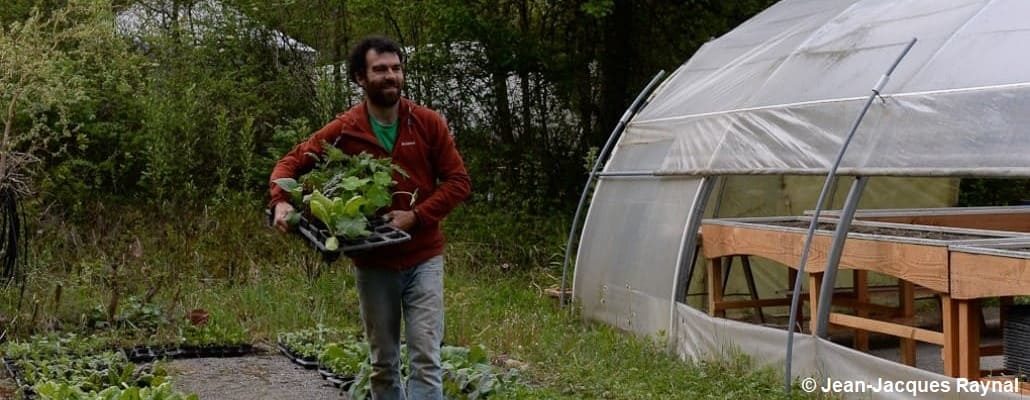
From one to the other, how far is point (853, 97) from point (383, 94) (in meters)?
3.21

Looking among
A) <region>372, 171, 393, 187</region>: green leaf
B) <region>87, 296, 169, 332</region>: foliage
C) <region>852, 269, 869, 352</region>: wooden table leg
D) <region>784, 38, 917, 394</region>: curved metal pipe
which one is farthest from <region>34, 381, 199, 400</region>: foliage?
<region>852, 269, 869, 352</region>: wooden table leg

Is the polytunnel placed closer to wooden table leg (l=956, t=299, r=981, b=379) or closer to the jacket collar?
wooden table leg (l=956, t=299, r=981, b=379)

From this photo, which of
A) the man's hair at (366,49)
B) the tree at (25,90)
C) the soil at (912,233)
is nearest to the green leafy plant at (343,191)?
the man's hair at (366,49)

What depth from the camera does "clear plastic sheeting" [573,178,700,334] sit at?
8656 mm

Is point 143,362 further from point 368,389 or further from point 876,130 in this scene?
point 876,130

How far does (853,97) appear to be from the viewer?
7078mm

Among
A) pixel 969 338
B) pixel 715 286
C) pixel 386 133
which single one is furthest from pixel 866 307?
pixel 386 133

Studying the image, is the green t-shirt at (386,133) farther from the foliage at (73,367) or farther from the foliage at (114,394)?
the foliage at (73,367)

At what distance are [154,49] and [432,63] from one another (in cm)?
319

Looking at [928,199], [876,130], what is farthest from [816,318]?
[928,199]

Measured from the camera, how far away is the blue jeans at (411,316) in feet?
16.7

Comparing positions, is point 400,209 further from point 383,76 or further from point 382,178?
point 383,76

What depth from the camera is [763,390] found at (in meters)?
6.92

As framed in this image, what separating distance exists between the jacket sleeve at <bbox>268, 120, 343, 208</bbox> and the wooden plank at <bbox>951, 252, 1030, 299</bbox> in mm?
3100
